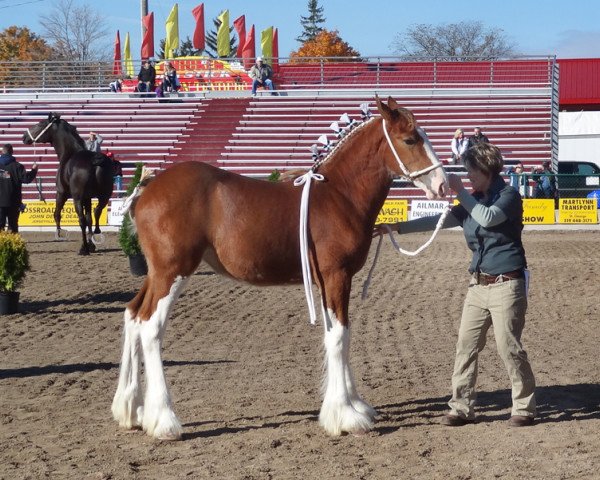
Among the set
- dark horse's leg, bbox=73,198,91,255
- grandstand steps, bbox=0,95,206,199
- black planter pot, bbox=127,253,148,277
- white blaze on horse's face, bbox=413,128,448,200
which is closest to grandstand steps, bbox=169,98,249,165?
grandstand steps, bbox=0,95,206,199

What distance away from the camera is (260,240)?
6672 mm

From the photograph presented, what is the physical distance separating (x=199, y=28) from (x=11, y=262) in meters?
35.8

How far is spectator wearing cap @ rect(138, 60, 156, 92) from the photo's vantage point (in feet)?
126

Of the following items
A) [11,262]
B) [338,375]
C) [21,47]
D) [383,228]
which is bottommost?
[338,375]

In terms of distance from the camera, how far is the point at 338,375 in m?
6.53

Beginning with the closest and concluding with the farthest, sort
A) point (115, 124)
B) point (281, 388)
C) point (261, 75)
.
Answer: point (281, 388)
point (115, 124)
point (261, 75)

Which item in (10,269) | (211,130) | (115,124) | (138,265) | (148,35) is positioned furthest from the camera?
(148,35)

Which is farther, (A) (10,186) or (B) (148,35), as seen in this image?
(B) (148,35)

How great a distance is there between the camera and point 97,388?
807 centimetres

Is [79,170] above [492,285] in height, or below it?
above

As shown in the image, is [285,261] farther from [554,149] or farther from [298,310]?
[554,149]

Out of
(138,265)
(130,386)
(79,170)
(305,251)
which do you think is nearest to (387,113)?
(305,251)

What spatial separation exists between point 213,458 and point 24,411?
2.00 metres

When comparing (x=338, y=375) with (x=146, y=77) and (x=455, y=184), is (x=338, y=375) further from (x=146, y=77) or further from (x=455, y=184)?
(x=146, y=77)
